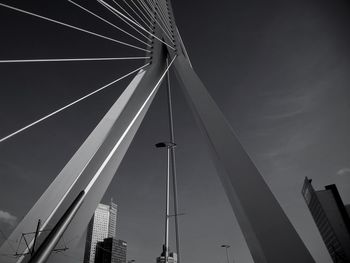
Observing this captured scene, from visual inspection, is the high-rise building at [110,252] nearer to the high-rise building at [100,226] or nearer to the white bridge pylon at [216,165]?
the high-rise building at [100,226]

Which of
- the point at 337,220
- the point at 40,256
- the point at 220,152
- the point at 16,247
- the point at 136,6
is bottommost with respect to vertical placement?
the point at 40,256

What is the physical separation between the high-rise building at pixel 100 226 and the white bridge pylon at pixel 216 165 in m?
109

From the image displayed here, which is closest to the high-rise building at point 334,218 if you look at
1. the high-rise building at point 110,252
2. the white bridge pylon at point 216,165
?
the high-rise building at point 110,252

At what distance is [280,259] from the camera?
2676 millimetres

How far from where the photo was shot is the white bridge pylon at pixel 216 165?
2.90 m

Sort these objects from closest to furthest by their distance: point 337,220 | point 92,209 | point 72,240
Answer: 1. point 72,240
2. point 92,209
3. point 337,220

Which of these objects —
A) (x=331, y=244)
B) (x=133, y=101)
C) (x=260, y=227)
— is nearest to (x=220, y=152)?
(x=260, y=227)

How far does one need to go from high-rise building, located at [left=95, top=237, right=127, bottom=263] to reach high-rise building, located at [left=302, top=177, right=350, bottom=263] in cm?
6013

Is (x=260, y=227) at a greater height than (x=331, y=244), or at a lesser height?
lesser

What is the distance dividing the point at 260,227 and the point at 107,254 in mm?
77611

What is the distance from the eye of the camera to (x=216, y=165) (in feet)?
14.2

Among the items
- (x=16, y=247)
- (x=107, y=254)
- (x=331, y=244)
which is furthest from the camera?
(x=331, y=244)

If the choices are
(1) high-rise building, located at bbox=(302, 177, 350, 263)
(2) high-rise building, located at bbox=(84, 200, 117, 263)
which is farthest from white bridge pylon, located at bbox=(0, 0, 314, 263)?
(2) high-rise building, located at bbox=(84, 200, 117, 263)

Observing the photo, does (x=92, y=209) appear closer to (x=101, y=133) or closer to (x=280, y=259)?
(x=101, y=133)
